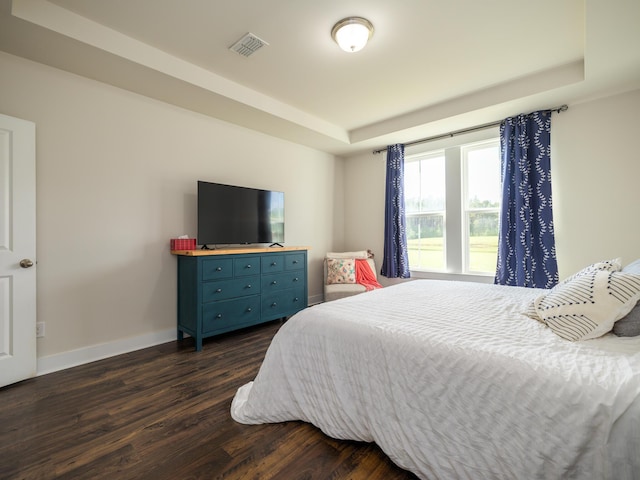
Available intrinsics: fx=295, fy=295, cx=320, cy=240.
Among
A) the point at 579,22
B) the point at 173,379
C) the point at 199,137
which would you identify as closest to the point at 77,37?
the point at 199,137

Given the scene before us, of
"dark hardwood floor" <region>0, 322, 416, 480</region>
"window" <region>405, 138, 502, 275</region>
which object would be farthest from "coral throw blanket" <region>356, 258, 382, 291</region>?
"dark hardwood floor" <region>0, 322, 416, 480</region>

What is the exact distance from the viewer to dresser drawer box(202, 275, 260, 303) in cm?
285

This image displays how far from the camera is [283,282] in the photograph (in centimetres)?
356

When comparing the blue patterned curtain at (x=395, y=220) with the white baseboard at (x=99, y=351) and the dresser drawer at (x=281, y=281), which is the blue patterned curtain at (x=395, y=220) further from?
the white baseboard at (x=99, y=351)

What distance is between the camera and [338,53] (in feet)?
8.18

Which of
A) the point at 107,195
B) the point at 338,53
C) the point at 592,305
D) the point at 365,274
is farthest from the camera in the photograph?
the point at 365,274

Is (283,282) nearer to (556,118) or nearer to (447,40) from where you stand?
(447,40)

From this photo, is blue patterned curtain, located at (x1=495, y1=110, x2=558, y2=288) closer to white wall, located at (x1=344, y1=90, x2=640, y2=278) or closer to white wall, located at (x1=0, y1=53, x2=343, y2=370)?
white wall, located at (x1=344, y1=90, x2=640, y2=278)

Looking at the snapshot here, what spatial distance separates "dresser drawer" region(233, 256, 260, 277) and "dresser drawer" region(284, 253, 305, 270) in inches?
17.0

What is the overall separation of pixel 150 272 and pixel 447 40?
3.35 m

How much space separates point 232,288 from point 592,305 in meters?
2.74

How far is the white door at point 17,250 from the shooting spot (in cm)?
208

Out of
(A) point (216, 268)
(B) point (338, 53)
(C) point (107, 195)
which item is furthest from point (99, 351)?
(B) point (338, 53)

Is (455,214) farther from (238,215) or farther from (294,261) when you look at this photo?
(238,215)
